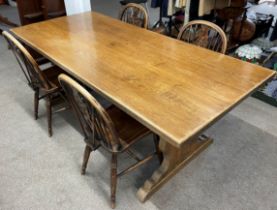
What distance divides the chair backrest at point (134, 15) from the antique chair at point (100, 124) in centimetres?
110

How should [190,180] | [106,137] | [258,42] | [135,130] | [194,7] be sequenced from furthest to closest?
[258,42] → [194,7] → [190,180] → [135,130] → [106,137]

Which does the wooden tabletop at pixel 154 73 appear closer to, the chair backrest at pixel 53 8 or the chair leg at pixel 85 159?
the chair leg at pixel 85 159

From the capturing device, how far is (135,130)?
1.55 metres

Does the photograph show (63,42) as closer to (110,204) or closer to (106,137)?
(106,137)

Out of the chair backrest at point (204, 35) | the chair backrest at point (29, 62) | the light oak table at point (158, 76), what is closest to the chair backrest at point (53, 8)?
the light oak table at point (158, 76)

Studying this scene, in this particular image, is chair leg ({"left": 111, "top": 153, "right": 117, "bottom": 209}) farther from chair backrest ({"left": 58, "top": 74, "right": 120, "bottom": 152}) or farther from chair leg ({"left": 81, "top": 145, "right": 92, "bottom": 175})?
chair leg ({"left": 81, "top": 145, "right": 92, "bottom": 175})

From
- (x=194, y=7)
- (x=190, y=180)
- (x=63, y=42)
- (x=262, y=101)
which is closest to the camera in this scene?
(x=190, y=180)

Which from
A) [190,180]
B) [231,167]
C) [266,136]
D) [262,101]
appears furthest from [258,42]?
[190,180]

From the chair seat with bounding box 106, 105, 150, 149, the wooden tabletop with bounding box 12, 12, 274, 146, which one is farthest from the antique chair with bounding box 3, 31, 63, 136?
the chair seat with bounding box 106, 105, 150, 149

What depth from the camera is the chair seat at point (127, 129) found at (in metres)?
1.48

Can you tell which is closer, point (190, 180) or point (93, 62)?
point (93, 62)

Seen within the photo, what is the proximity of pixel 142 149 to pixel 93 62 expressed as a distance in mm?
807

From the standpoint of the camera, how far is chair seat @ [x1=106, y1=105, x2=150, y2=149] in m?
1.48

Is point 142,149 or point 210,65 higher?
point 210,65
